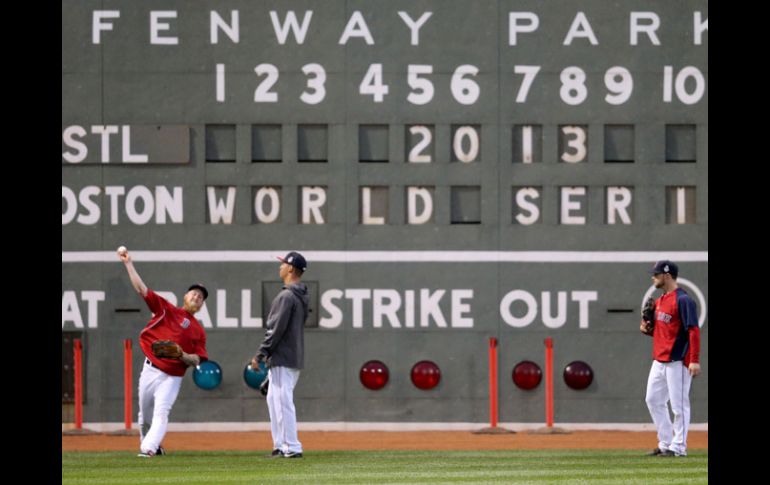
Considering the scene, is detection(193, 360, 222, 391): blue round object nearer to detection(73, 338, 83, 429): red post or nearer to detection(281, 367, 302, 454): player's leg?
detection(73, 338, 83, 429): red post

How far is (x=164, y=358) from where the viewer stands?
1295 cm

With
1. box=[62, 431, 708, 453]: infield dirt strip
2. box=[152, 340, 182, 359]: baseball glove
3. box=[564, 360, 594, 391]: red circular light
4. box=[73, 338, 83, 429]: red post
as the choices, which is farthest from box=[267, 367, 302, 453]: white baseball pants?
box=[564, 360, 594, 391]: red circular light

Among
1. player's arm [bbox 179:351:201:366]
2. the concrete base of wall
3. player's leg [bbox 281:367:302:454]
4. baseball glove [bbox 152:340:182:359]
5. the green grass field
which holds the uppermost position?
baseball glove [bbox 152:340:182:359]

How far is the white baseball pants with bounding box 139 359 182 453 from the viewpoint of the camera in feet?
41.6

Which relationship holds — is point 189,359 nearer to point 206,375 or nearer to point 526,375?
point 206,375

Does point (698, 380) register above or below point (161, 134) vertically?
below

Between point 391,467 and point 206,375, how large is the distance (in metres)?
→ 4.14

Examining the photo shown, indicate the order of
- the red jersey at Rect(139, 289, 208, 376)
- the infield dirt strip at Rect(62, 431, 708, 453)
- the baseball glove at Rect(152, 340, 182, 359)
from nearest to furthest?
the baseball glove at Rect(152, 340, 182, 359), the red jersey at Rect(139, 289, 208, 376), the infield dirt strip at Rect(62, 431, 708, 453)

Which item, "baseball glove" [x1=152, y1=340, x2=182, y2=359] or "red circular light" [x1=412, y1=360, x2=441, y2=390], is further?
"red circular light" [x1=412, y1=360, x2=441, y2=390]

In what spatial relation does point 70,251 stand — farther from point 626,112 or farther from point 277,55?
point 626,112

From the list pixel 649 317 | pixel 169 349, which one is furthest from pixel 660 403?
pixel 169 349

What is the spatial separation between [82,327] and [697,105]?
21.1ft
